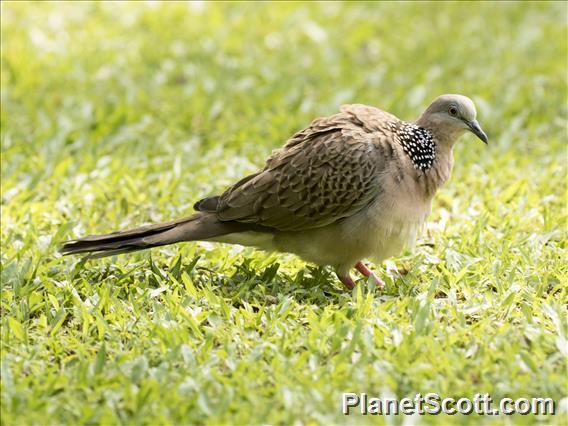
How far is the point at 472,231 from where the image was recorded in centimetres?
596

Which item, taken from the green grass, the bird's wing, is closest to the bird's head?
the bird's wing

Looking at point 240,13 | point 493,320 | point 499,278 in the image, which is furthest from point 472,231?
point 240,13

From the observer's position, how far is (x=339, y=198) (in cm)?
512

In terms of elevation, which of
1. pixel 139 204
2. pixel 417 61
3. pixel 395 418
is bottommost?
pixel 395 418

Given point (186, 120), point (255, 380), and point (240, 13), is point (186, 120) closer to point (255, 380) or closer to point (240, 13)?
point (240, 13)

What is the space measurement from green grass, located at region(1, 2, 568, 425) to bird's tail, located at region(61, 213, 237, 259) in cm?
18

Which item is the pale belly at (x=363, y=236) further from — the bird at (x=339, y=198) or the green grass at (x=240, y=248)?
the green grass at (x=240, y=248)

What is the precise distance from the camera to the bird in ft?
16.8

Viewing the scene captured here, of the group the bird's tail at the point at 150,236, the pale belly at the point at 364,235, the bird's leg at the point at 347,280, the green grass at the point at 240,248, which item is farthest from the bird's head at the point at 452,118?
the bird's tail at the point at 150,236

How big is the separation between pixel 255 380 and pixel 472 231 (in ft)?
7.82

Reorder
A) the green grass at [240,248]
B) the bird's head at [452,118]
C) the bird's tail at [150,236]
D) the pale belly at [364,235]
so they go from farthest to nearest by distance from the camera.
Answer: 1. the bird's head at [452,118]
2. the bird's tail at [150,236]
3. the pale belly at [364,235]
4. the green grass at [240,248]

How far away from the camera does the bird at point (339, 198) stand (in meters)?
5.13

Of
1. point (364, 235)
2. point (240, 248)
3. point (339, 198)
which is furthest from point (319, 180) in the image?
point (240, 248)

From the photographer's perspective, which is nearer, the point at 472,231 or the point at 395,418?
the point at 395,418
